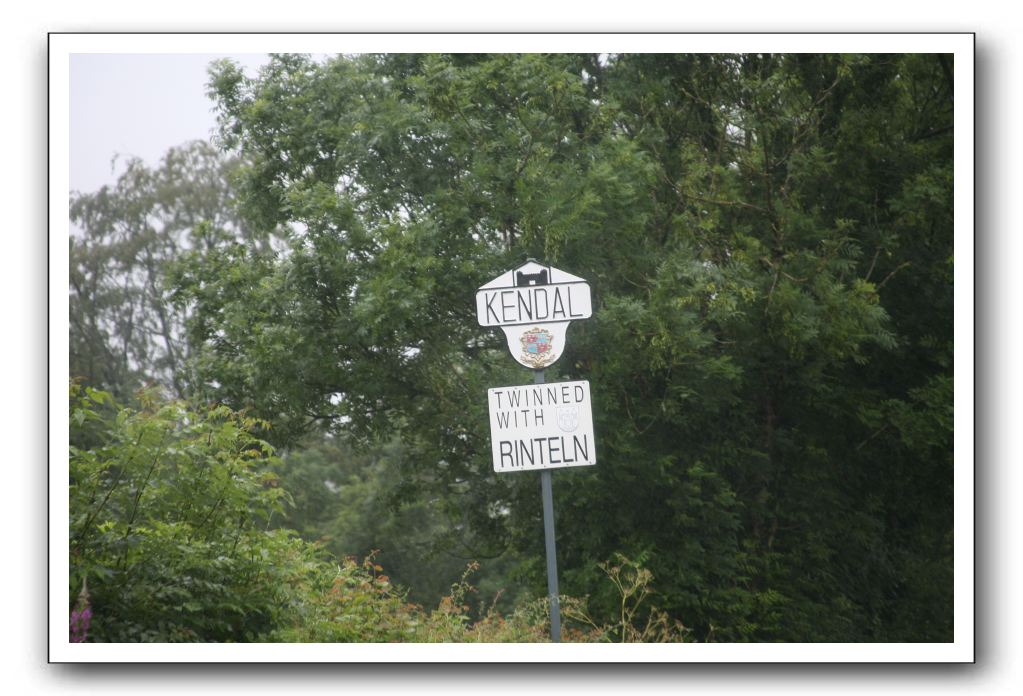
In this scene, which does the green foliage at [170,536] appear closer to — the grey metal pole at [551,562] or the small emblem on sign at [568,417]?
the grey metal pole at [551,562]

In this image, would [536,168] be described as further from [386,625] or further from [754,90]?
[386,625]

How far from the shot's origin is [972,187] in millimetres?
5762

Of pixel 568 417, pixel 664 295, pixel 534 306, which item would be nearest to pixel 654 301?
pixel 664 295

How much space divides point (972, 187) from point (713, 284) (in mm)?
2576

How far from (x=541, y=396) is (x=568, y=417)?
0.56 feet

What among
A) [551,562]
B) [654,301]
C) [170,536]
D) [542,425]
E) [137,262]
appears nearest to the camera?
[551,562]

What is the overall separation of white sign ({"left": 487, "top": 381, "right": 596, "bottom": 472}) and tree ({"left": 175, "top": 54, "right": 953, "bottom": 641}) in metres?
2.98

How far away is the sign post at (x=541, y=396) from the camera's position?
207 inches

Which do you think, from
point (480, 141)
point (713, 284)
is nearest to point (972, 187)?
point (713, 284)

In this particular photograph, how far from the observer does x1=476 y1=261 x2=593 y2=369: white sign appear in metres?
5.43

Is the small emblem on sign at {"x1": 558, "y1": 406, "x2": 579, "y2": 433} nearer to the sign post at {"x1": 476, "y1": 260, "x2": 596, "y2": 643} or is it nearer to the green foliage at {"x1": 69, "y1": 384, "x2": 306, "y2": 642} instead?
the sign post at {"x1": 476, "y1": 260, "x2": 596, "y2": 643}

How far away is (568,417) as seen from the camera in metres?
5.30

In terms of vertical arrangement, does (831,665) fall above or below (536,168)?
below

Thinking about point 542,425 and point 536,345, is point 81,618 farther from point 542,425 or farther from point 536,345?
point 536,345
